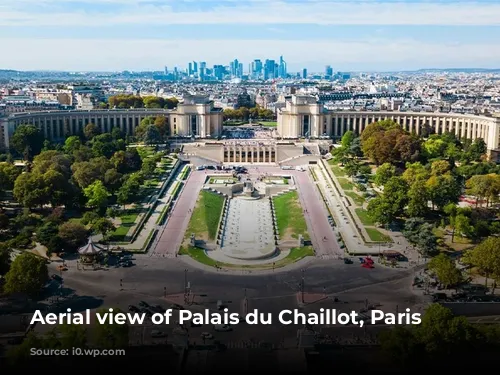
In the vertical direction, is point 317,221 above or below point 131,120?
below

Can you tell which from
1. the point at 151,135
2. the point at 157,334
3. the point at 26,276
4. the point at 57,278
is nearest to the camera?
the point at 157,334

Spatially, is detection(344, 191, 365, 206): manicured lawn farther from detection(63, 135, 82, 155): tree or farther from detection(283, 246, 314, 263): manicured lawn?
detection(63, 135, 82, 155): tree

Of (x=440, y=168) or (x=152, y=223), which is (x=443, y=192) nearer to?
(x=440, y=168)

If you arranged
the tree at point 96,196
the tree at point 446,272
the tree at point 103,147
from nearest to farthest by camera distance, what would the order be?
the tree at point 446,272, the tree at point 96,196, the tree at point 103,147

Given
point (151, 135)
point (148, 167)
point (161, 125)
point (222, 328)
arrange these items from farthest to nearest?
point (161, 125), point (151, 135), point (148, 167), point (222, 328)

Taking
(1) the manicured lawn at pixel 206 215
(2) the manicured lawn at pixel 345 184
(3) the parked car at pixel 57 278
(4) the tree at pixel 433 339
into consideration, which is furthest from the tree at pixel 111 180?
(4) the tree at pixel 433 339

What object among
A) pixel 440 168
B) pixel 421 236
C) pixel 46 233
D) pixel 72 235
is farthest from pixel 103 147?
pixel 421 236

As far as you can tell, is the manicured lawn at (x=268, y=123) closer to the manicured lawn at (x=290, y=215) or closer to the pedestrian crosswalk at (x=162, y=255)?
the manicured lawn at (x=290, y=215)
